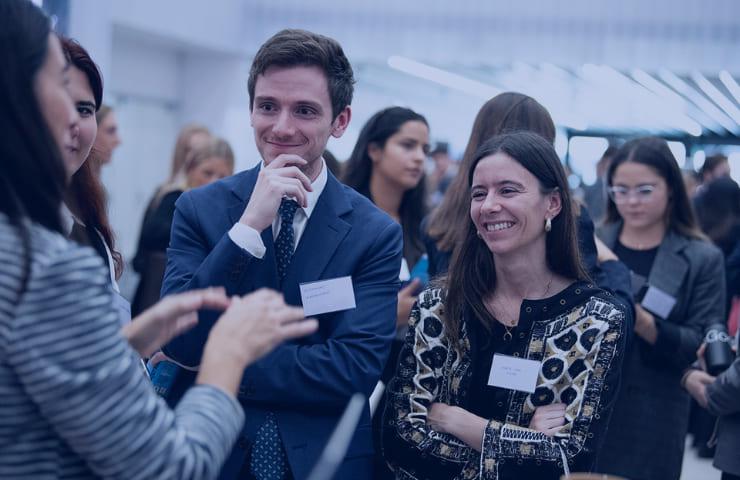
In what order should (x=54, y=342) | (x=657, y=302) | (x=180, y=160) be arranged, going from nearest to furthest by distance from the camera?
(x=54, y=342) < (x=657, y=302) < (x=180, y=160)

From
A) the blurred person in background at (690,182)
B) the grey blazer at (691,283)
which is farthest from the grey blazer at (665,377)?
the blurred person in background at (690,182)

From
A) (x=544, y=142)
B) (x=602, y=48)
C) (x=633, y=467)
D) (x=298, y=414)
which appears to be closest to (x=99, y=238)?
(x=298, y=414)

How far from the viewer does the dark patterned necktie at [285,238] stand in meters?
1.88

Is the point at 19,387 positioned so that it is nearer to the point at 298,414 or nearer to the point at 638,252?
the point at 298,414

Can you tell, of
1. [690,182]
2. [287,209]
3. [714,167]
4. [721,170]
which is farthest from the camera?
[714,167]

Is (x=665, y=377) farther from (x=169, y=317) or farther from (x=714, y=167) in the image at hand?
(x=714, y=167)

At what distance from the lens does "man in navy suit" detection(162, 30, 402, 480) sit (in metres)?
1.74

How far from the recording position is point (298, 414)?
1.78 metres

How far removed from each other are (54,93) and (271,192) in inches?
25.6

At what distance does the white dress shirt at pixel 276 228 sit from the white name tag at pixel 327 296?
0.42ft

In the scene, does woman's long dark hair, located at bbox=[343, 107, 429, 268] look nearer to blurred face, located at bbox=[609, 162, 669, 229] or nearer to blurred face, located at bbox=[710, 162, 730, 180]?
blurred face, located at bbox=[609, 162, 669, 229]

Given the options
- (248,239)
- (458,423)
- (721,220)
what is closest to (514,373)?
(458,423)

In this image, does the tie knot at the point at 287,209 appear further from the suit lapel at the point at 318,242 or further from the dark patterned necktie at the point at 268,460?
the dark patterned necktie at the point at 268,460

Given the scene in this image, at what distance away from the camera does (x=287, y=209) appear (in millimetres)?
1931
